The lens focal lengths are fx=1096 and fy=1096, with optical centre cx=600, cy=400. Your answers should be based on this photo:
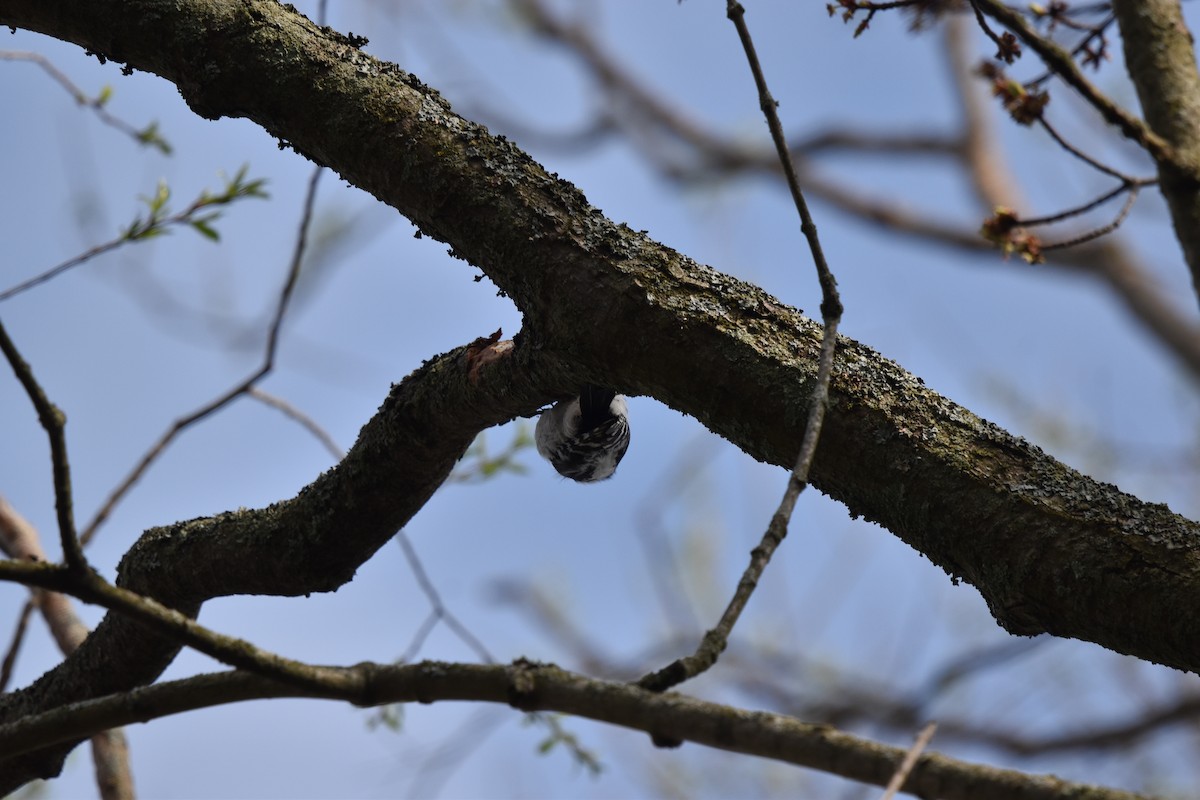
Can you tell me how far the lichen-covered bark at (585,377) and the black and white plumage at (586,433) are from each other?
111 millimetres

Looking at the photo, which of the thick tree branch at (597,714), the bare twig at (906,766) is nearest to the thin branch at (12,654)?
the thick tree branch at (597,714)

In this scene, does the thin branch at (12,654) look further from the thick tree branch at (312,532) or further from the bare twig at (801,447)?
the bare twig at (801,447)

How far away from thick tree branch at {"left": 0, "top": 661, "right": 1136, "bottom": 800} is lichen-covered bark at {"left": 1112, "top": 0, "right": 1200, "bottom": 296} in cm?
145

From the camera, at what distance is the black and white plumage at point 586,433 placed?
1.78 metres

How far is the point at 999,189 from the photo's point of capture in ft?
26.0

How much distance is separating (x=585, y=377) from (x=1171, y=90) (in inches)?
54.9

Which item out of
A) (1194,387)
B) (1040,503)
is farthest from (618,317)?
(1194,387)

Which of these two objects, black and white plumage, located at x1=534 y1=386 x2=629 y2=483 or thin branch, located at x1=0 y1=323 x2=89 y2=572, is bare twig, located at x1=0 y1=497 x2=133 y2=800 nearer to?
black and white plumage, located at x1=534 y1=386 x2=629 y2=483

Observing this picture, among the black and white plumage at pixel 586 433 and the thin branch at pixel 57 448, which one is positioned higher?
the black and white plumage at pixel 586 433

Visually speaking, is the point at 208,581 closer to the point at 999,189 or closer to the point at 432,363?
the point at 432,363

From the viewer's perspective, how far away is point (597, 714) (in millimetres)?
1039

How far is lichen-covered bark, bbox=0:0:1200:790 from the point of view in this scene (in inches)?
53.0

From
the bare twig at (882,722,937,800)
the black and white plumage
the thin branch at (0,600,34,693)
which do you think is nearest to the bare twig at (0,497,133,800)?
the thin branch at (0,600,34,693)

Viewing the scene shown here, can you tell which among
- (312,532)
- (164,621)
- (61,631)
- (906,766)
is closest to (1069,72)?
(906,766)
